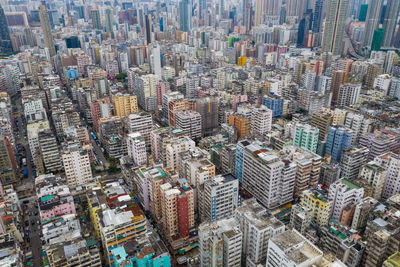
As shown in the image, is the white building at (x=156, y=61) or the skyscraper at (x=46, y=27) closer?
the white building at (x=156, y=61)

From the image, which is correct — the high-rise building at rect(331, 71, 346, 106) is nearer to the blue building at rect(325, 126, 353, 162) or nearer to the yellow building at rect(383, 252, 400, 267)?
the blue building at rect(325, 126, 353, 162)

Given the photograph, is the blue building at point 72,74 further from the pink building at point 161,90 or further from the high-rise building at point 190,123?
the high-rise building at point 190,123

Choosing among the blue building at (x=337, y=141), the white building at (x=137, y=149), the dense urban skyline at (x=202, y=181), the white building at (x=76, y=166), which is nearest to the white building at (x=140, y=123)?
the dense urban skyline at (x=202, y=181)

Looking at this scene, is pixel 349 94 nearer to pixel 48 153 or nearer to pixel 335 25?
pixel 335 25

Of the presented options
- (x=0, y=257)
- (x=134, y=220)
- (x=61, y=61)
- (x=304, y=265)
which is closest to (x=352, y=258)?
(x=304, y=265)

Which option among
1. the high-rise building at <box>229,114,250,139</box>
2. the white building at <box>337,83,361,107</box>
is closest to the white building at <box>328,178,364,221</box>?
the high-rise building at <box>229,114,250,139</box>

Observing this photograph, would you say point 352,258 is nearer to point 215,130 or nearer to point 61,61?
point 215,130
